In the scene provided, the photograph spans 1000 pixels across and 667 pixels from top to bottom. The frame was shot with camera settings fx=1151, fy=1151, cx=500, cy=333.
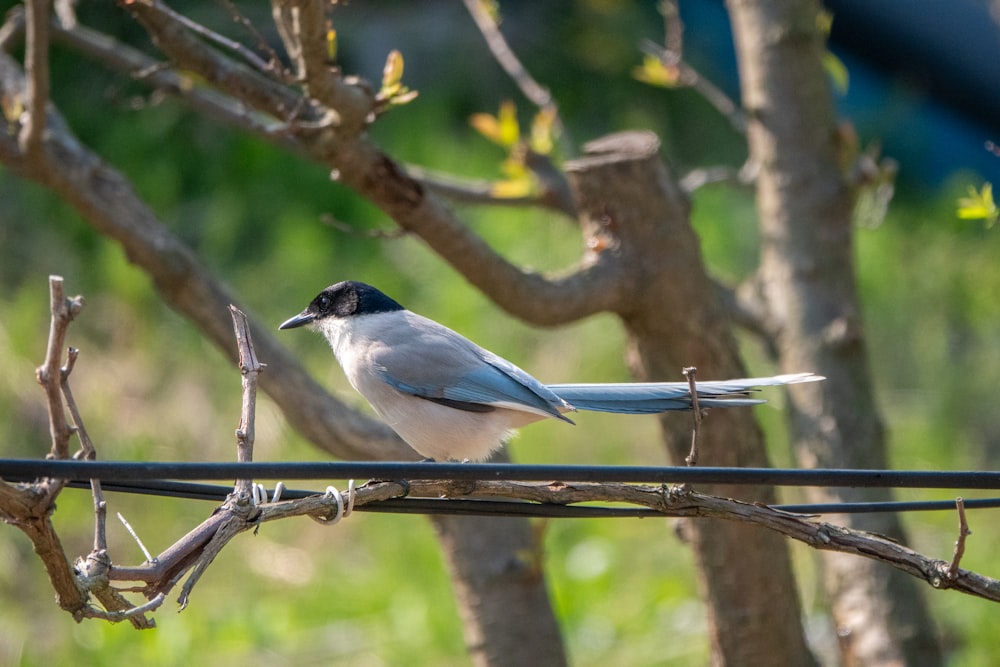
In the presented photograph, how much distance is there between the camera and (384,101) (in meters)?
3.36

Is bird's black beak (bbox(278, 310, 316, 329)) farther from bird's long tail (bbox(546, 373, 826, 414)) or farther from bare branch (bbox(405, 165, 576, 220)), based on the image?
bird's long tail (bbox(546, 373, 826, 414))

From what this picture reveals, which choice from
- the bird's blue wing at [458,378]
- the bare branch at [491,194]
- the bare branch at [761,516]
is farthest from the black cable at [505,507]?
the bare branch at [491,194]

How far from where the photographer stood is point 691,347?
13.0 ft

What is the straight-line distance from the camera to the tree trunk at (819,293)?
4.33 m

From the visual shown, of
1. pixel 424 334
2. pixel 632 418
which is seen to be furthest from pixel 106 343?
pixel 424 334

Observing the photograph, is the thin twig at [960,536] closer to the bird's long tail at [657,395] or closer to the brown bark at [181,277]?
the bird's long tail at [657,395]

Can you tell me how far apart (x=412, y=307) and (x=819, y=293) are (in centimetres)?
381

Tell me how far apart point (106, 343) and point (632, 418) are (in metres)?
3.68

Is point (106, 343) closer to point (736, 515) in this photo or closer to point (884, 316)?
point (884, 316)

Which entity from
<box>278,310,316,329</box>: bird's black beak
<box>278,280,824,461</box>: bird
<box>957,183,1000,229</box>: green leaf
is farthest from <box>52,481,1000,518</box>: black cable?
<box>278,310,316,329</box>: bird's black beak

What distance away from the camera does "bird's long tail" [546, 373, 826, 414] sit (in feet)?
9.42

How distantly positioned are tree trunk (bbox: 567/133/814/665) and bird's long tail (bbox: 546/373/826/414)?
0.78 meters

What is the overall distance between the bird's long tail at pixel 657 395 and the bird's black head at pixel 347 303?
96 cm

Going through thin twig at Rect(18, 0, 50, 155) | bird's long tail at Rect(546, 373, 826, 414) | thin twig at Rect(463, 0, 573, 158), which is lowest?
bird's long tail at Rect(546, 373, 826, 414)
